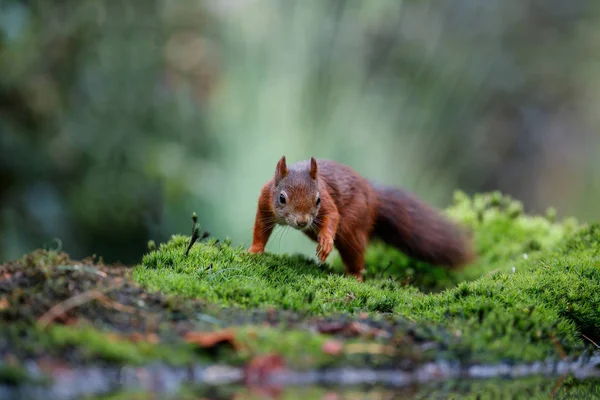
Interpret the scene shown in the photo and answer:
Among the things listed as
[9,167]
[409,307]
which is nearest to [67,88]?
[9,167]

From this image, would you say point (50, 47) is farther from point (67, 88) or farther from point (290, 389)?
point (290, 389)

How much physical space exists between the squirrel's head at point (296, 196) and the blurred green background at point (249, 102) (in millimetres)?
1321

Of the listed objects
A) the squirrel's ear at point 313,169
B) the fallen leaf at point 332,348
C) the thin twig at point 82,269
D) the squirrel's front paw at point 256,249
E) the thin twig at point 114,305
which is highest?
the squirrel's ear at point 313,169

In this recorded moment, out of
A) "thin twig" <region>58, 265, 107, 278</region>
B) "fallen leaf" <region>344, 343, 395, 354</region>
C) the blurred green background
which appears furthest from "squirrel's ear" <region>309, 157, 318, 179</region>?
"fallen leaf" <region>344, 343, 395, 354</region>

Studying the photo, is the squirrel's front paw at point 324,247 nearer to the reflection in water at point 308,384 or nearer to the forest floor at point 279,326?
the forest floor at point 279,326

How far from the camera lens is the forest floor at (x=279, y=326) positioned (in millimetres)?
2242

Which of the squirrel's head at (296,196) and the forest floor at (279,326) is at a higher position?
the squirrel's head at (296,196)

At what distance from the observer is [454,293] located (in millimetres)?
3350

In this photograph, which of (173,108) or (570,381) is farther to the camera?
(173,108)

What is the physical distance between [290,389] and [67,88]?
4.35 m

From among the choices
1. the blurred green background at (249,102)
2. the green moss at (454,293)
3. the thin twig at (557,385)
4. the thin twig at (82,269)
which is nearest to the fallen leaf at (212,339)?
the green moss at (454,293)

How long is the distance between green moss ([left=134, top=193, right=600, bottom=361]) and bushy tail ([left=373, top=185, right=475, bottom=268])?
0.53m

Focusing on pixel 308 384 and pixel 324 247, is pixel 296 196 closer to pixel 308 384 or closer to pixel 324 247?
pixel 324 247

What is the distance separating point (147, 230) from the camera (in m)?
5.89
